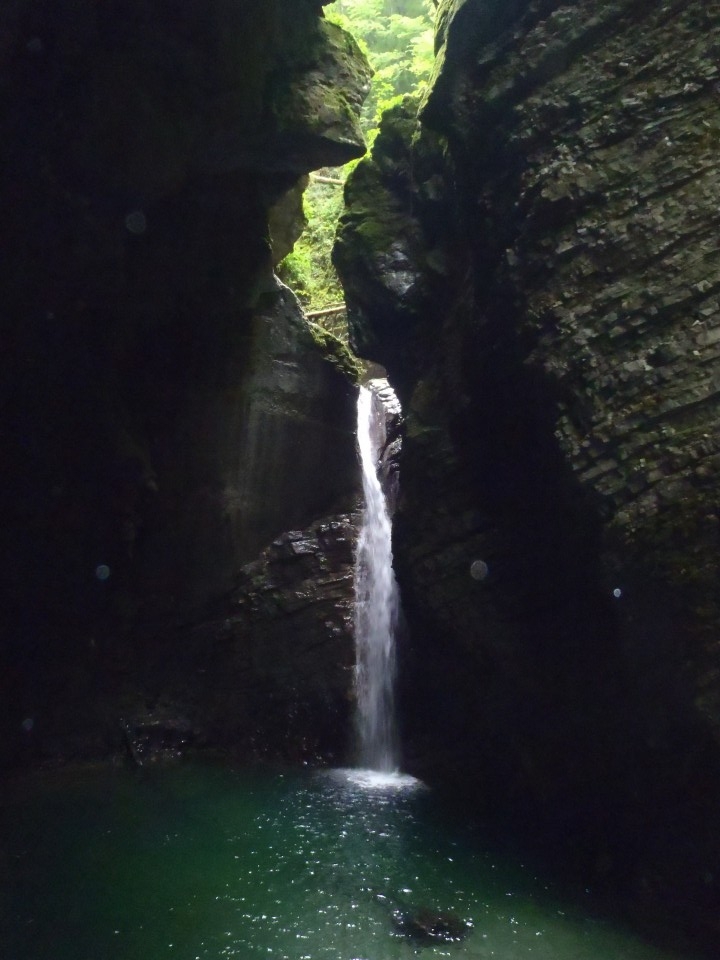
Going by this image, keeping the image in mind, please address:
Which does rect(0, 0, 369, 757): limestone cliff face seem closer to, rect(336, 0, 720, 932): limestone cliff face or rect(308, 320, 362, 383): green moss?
rect(308, 320, 362, 383): green moss

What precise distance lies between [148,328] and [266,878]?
637cm

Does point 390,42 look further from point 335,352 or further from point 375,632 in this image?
point 375,632

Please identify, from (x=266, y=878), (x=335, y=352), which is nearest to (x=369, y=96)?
(x=335, y=352)

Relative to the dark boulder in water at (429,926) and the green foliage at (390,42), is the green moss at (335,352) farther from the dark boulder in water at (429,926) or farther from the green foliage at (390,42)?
the dark boulder in water at (429,926)

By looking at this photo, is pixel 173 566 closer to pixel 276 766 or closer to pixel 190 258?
pixel 276 766

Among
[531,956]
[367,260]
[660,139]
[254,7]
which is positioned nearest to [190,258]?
[367,260]

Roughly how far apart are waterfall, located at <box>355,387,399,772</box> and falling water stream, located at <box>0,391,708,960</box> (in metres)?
0.96

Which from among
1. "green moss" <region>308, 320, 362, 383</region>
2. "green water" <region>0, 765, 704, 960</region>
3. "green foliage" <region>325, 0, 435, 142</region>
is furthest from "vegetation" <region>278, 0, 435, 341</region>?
"green water" <region>0, 765, 704, 960</region>

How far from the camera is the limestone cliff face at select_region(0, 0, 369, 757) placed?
583 centimetres

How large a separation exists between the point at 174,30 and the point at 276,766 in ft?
28.1

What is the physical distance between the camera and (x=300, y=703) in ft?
35.0

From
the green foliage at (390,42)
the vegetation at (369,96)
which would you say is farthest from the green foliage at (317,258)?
the green foliage at (390,42)

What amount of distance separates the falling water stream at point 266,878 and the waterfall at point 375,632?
96 cm

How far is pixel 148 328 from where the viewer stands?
30.9 ft
